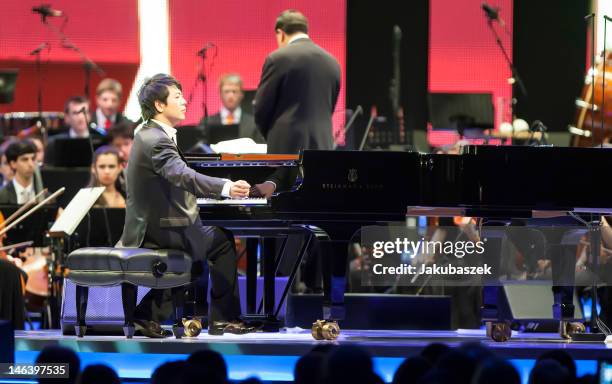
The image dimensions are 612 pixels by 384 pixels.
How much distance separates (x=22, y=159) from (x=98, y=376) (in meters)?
5.69

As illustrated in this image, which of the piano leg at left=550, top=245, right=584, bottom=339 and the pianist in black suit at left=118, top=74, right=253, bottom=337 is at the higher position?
the pianist in black suit at left=118, top=74, right=253, bottom=337

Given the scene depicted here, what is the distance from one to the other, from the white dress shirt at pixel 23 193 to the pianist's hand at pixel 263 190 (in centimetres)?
290

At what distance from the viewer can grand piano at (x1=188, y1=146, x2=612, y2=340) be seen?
579 cm

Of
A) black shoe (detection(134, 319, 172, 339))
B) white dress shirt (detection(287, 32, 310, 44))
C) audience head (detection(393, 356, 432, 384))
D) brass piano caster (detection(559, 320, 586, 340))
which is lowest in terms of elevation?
brass piano caster (detection(559, 320, 586, 340))

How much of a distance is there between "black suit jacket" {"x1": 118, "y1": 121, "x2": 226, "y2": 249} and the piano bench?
12 centimetres

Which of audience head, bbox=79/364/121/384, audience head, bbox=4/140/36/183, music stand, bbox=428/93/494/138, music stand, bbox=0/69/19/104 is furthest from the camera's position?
music stand, bbox=0/69/19/104

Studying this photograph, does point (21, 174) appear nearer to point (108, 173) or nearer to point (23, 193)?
point (23, 193)

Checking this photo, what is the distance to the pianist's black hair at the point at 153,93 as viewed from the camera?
237 inches

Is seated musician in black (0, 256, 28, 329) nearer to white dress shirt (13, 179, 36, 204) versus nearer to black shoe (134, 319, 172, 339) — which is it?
black shoe (134, 319, 172, 339)

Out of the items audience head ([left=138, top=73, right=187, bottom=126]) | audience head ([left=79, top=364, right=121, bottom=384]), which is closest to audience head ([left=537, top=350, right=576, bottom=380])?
audience head ([left=79, top=364, right=121, bottom=384])

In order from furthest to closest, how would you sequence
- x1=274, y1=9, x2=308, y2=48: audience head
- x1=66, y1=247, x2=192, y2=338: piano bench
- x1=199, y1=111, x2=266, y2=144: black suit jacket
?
x1=199, y1=111, x2=266, y2=144: black suit jacket < x1=274, y1=9, x2=308, y2=48: audience head < x1=66, y1=247, x2=192, y2=338: piano bench

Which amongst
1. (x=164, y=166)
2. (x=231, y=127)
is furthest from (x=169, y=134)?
(x=231, y=127)

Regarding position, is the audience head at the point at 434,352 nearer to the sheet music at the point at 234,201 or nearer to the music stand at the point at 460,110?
the sheet music at the point at 234,201

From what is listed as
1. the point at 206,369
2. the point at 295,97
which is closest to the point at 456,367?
the point at 206,369
